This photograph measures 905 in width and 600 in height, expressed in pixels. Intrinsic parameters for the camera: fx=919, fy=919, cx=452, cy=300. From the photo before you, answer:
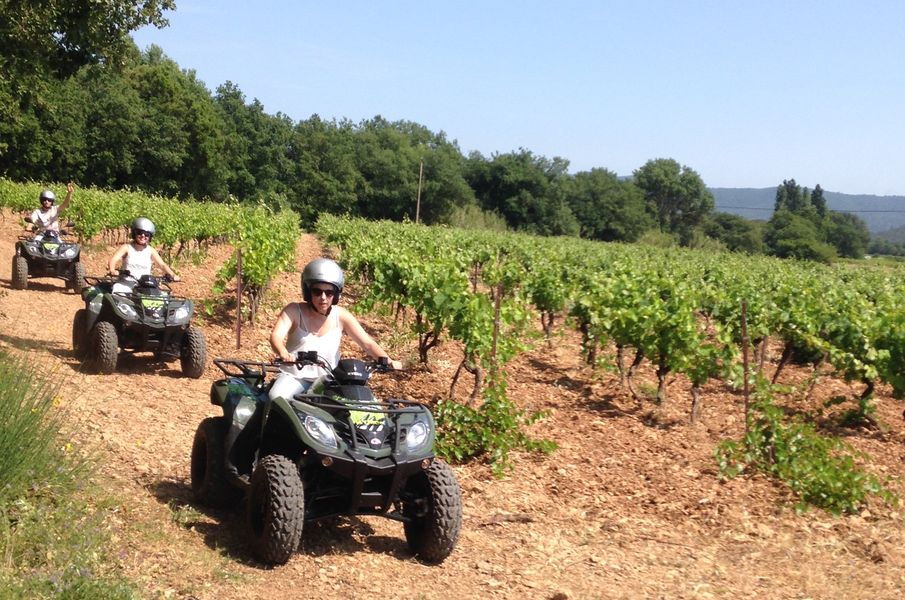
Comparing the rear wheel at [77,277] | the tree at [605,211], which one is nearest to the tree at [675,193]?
the tree at [605,211]

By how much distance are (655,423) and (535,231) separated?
76247mm

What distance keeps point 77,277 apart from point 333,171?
60769mm

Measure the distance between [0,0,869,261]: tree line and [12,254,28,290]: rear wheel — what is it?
9.83 feet

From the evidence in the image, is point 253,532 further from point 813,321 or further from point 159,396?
point 813,321

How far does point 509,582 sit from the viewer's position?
495 cm

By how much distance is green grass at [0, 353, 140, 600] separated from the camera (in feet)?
12.0

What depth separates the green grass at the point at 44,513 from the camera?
3.66 m

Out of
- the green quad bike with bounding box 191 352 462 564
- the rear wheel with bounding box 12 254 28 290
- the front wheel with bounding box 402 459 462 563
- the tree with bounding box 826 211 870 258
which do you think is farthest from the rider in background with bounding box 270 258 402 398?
the tree with bounding box 826 211 870 258

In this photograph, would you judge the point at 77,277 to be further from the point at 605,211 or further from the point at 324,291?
the point at 605,211

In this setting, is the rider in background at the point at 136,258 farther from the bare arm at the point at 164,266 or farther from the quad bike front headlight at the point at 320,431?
the quad bike front headlight at the point at 320,431

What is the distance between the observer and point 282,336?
200 inches

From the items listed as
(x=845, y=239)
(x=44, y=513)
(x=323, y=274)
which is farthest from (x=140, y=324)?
(x=845, y=239)

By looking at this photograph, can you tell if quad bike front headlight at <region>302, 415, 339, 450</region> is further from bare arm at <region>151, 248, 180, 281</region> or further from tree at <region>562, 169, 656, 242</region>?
tree at <region>562, 169, 656, 242</region>

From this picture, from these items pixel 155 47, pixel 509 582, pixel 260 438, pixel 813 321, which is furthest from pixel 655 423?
pixel 155 47
